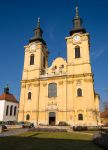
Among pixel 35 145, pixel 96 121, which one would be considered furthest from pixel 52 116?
pixel 35 145

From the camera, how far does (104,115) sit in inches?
2249

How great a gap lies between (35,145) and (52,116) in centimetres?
2603

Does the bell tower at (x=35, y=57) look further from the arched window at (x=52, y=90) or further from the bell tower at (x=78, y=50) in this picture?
the bell tower at (x=78, y=50)

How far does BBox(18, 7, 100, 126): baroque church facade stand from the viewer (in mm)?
36750

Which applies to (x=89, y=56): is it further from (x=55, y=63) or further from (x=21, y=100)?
(x=21, y=100)

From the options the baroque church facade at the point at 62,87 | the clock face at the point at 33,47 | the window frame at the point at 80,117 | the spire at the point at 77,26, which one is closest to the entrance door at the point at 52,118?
the baroque church facade at the point at 62,87

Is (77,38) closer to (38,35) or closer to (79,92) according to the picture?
(38,35)

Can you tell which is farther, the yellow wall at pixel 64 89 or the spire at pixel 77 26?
the spire at pixel 77 26

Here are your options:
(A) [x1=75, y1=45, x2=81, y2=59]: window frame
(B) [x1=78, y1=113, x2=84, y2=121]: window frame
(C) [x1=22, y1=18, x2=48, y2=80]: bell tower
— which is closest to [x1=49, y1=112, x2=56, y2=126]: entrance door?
(B) [x1=78, y1=113, x2=84, y2=121]: window frame

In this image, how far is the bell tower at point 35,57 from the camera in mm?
44469

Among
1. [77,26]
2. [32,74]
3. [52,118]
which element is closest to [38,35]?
[77,26]

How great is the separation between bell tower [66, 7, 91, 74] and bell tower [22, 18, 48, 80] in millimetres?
7596

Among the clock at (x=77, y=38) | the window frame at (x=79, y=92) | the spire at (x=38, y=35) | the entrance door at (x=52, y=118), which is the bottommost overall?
the entrance door at (x=52, y=118)

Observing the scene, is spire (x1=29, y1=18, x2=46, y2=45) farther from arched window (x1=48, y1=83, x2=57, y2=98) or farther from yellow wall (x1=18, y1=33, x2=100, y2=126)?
arched window (x1=48, y1=83, x2=57, y2=98)
